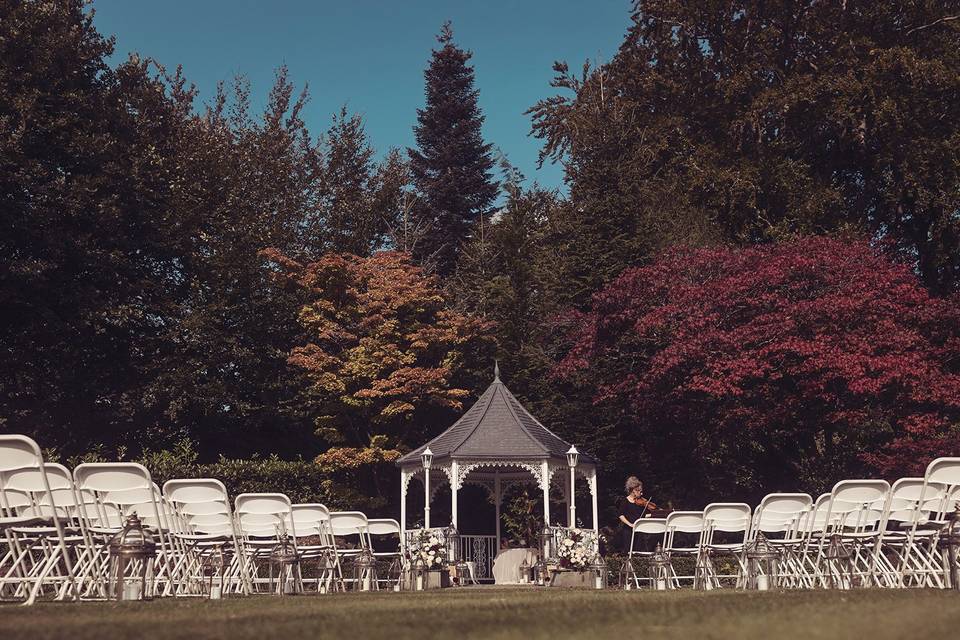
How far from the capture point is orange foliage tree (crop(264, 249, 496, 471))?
21.0m

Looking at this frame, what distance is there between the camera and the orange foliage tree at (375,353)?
2103cm

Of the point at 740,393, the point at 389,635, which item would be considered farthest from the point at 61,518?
the point at 740,393

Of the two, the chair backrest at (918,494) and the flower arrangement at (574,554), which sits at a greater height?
the chair backrest at (918,494)

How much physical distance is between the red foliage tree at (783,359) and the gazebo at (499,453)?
193 cm

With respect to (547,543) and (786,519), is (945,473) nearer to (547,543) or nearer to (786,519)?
(786,519)

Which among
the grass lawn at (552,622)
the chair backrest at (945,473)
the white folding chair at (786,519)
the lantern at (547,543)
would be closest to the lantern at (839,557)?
the white folding chair at (786,519)

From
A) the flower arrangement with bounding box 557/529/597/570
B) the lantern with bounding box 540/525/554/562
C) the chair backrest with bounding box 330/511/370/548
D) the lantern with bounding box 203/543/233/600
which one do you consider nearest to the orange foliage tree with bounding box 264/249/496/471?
the lantern with bounding box 540/525/554/562

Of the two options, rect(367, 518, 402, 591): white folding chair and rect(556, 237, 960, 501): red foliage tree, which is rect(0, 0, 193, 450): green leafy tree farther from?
rect(556, 237, 960, 501): red foliage tree

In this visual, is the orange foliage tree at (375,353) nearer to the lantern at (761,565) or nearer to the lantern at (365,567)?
the lantern at (365,567)

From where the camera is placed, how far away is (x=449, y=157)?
36.9 metres

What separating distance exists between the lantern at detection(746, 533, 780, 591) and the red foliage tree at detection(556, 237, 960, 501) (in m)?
7.37

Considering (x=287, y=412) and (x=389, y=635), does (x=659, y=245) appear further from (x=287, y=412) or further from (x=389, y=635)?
(x=389, y=635)

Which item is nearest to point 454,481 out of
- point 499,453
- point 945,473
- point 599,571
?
point 499,453

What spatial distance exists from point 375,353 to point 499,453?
201 inches
